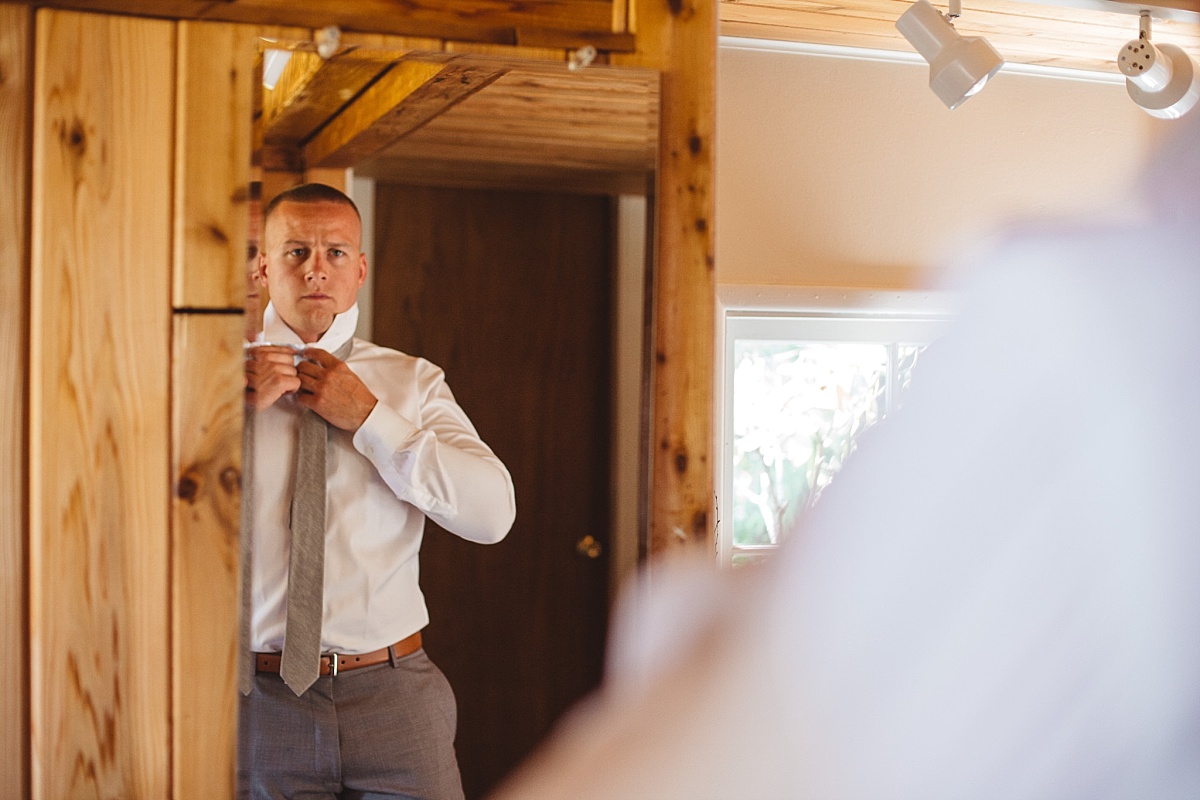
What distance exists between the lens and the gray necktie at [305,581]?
1.10m

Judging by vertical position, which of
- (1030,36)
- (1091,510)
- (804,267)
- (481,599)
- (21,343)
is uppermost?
(1030,36)

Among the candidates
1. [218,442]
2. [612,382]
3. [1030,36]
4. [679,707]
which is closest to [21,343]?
[218,442]

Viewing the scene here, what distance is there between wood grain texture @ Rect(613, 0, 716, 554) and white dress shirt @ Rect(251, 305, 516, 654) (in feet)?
0.75

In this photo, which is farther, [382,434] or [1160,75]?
[1160,75]

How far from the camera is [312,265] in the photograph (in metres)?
1.12

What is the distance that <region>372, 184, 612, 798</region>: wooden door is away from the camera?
1141mm

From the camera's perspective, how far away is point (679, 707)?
0.73m

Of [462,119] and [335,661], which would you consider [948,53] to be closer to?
[462,119]

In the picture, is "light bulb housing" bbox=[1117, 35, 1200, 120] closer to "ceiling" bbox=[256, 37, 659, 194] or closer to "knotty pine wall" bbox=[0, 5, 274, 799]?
"ceiling" bbox=[256, 37, 659, 194]

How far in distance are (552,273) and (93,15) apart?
0.52 meters

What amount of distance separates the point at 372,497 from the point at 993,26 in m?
1.72

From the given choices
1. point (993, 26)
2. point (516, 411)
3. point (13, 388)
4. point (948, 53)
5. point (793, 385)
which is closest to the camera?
point (13, 388)

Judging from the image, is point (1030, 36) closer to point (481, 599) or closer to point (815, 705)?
point (481, 599)

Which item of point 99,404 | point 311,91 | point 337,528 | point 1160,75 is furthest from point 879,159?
point 99,404
